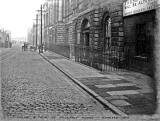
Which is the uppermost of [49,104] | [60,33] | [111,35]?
[60,33]

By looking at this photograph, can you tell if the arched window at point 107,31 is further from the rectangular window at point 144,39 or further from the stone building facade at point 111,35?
the rectangular window at point 144,39

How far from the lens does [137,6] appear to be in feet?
46.2

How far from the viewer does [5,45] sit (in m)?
83.2

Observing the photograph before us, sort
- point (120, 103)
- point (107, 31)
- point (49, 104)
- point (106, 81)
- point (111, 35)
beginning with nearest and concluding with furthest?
1. point (49, 104)
2. point (120, 103)
3. point (106, 81)
4. point (111, 35)
5. point (107, 31)

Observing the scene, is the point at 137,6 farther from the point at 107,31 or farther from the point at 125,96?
the point at 125,96

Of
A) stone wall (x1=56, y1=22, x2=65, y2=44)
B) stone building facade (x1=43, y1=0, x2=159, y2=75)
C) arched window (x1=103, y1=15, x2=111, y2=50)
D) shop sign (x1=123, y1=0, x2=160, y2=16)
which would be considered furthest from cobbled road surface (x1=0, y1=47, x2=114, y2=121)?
stone wall (x1=56, y1=22, x2=65, y2=44)

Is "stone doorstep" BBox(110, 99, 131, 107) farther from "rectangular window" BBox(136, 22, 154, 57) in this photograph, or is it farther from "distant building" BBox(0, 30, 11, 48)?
"distant building" BBox(0, 30, 11, 48)

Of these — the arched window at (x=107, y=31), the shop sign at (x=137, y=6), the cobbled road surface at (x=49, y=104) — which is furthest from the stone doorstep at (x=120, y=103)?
the arched window at (x=107, y=31)

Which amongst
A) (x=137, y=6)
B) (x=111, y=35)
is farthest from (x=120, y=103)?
(x=111, y=35)

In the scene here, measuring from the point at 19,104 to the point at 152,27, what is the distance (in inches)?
330

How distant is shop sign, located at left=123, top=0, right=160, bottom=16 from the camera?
40.3 feet

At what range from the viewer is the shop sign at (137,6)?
40.3ft

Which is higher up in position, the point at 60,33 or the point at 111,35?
the point at 60,33

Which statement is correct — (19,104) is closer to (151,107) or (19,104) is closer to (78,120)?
(78,120)
